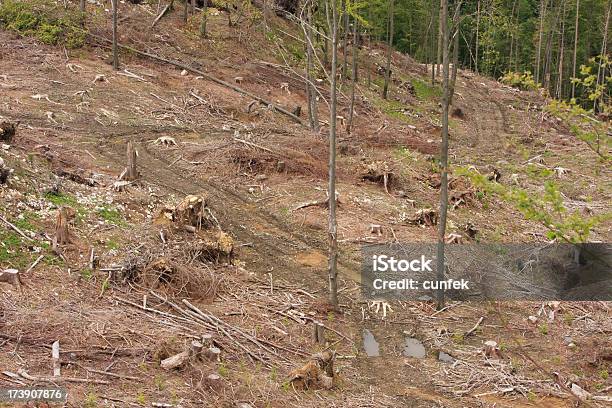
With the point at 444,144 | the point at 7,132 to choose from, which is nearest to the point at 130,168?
the point at 7,132

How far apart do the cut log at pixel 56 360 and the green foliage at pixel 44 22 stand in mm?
19714

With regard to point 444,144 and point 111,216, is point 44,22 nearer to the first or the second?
point 111,216

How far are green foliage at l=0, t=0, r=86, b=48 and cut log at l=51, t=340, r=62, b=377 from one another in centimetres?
1971

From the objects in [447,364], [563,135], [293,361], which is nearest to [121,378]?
[293,361]

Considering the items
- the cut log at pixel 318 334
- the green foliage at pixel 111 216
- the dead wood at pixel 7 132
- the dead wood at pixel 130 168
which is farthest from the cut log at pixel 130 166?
the cut log at pixel 318 334

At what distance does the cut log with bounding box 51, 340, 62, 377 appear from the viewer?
7.32 metres

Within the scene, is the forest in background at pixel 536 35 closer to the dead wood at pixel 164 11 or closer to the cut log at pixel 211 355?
the dead wood at pixel 164 11

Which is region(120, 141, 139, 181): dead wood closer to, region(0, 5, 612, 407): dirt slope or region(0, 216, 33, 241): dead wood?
region(0, 5, 612, 407): dirt slope

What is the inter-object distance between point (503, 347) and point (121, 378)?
575 cm

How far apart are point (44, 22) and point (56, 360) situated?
70.9 feet

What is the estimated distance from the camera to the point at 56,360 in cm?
749

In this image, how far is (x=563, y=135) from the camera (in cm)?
2900

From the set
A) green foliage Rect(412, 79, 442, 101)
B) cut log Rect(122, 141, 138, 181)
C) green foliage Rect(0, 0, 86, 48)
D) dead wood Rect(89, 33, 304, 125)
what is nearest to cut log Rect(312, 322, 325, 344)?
cut log Rect(122, 141, 138, 181)

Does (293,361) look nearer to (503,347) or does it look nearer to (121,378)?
(121,378)
